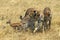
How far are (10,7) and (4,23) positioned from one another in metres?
2.55

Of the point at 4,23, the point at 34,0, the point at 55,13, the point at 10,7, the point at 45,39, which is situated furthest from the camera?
the point at 34,0

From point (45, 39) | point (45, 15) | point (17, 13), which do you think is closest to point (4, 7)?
point (17, 13)

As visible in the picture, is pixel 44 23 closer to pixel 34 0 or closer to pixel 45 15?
pixel 45 15

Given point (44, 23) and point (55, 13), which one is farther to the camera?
point (55, 13)

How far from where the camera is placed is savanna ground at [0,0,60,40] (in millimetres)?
A: 8984

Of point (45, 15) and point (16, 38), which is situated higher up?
point (45, 15)

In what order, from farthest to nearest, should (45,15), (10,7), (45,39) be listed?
(10,7) < (45,15) < (45,39)

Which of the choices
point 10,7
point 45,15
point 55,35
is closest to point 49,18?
point 45,15

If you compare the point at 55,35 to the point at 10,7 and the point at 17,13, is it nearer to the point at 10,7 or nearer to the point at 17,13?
the point at 17,13

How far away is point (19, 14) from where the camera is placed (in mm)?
11484

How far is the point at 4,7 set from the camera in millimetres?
12727

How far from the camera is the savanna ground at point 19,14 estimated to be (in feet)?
29.5

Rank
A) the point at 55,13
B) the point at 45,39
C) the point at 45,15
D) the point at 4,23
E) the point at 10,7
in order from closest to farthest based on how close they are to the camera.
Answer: the point at 45,39
the point at 45,15
the point at 4,23
the point at 55,13
the point at 10,7

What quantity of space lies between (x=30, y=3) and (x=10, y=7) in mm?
1116
